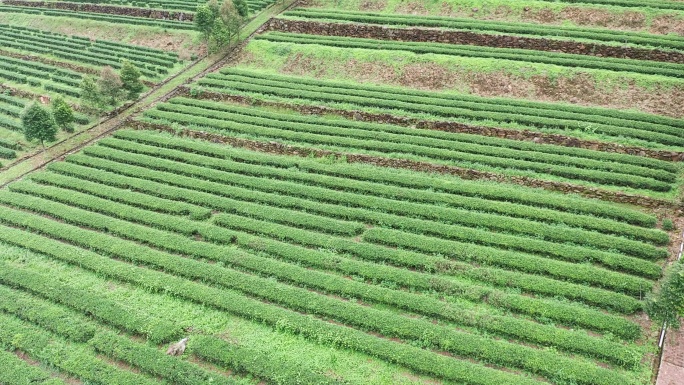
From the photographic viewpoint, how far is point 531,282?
938 inches

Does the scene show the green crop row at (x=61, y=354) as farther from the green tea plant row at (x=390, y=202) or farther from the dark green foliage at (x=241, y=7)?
the dark green foliage at (x=241, y=7)

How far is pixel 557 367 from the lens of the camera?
19984 millimetres

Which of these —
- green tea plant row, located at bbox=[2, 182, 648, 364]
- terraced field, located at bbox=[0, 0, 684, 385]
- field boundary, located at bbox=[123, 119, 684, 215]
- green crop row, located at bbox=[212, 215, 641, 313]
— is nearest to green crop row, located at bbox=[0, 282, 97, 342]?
terraced field, located at bbox=[0, 0, 684, 385]

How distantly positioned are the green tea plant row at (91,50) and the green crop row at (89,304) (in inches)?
1234

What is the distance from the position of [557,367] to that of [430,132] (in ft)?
69.6

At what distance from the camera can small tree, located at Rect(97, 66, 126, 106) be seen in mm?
42844

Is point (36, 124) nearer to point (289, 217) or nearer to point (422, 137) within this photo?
point (289, 217)

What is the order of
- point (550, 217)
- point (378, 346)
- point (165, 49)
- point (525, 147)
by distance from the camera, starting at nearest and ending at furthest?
point (378, 346), point (550, 217), point (525, 147), point (165, 49)

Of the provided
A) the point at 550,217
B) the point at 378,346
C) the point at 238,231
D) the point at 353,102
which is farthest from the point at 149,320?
the point at 353,102

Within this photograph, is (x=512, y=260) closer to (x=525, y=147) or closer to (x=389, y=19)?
(x=525, y=147)

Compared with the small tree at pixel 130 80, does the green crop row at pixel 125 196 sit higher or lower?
lower

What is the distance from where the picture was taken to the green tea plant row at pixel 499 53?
1558 inches

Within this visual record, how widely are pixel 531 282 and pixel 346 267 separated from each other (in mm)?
9642

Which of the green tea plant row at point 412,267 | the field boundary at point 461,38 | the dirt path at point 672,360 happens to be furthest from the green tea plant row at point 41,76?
the dirt path at point 672,360
